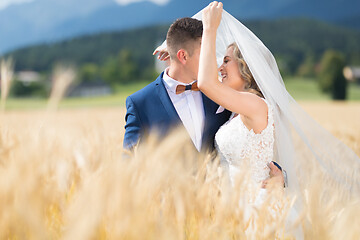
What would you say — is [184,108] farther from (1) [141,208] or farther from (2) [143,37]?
(2) [143,37]

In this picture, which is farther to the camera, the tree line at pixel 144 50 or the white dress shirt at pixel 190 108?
the tree line at pixel 144 50

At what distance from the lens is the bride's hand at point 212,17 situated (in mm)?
2519

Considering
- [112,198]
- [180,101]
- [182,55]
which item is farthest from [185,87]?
[112,198]

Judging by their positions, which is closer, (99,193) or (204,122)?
(99,193)

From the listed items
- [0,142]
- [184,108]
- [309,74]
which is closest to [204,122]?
[184,108]

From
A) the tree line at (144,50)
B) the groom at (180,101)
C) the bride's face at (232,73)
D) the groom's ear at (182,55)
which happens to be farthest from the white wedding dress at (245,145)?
the tree line at (144,50)

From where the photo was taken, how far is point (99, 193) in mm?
781

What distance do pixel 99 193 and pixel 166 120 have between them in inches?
90.1

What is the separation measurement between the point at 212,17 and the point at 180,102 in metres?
0.85

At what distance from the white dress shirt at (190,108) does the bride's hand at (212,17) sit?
0.73m

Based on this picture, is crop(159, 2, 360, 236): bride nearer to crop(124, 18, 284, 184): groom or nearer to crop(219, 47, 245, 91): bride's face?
crop(219, 47, 245, 91): bride's face

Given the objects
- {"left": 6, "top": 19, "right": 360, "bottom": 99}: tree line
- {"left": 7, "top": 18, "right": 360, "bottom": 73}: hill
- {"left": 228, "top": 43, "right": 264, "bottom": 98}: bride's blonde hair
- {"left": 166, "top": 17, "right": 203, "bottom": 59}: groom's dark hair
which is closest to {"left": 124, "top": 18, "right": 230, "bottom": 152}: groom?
{"left": 166, "top": 17, "right": 203, "bottom": 59}: groom's dark hair

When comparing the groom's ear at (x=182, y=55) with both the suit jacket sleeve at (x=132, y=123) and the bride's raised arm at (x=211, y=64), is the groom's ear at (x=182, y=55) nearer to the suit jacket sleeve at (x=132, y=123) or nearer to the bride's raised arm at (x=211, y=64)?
the suit jacket sleeve at (x=132, y=123)

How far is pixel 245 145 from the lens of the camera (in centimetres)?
311
